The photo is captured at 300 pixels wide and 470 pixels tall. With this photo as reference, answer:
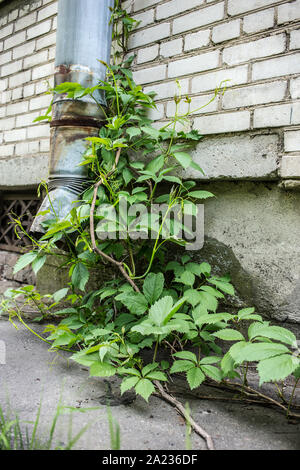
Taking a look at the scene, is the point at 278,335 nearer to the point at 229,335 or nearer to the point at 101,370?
the point at 229,335

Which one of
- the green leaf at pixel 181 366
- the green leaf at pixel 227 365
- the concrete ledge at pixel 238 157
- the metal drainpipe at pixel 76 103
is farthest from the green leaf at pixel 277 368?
the metal drainpipe at pixel 76 103

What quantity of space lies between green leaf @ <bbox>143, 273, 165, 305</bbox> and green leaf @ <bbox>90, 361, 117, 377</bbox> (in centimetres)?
30

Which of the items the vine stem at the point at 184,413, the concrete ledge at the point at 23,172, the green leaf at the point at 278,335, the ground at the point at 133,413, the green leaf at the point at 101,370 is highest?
the concrete ledge at the point at 23,172

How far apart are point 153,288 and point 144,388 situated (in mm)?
424

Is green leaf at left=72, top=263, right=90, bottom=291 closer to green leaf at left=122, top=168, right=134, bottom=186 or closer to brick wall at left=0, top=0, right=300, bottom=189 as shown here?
green leaf at left=122, top=168, right=134, bottom=186

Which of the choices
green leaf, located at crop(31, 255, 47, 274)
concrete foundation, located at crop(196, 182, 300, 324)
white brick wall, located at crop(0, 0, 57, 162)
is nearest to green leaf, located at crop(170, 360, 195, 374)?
concrete foundation, located at crop(196, 182, 300, 324)

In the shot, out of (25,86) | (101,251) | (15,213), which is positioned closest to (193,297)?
(101,251)

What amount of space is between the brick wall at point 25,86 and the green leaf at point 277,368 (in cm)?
215

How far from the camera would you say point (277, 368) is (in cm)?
90

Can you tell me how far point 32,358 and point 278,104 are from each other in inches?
62.3

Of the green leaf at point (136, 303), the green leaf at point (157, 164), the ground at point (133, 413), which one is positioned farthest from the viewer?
the green leaf at point (157, 164)

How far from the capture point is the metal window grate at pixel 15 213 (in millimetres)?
3000

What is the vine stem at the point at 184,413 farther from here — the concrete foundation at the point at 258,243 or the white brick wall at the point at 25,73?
the white brick wall at the point at 25,73

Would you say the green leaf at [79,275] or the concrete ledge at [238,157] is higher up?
the concrete ledge at [238,157]
